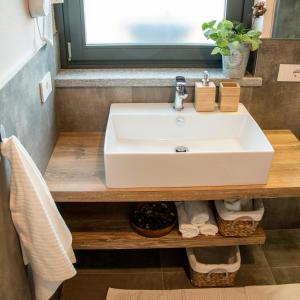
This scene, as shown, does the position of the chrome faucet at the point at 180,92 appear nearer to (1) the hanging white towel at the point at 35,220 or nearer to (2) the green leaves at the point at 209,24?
(2) the green leaves at the point at 209,24

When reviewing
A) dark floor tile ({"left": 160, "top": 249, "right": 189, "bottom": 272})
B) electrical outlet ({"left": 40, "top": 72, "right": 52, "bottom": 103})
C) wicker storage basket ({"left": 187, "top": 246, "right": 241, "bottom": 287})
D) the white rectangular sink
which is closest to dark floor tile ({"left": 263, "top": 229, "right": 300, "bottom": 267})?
wicker storage basket ({"left": 187, "top": 246, "right": 241, "bottom": 287})

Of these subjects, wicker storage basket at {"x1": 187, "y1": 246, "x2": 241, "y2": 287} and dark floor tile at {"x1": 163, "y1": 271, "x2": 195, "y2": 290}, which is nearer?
wicker storage basket at {"x1": 187, "y1": 246, "x2": 241, "y2": 287}

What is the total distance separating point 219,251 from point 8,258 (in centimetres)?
121

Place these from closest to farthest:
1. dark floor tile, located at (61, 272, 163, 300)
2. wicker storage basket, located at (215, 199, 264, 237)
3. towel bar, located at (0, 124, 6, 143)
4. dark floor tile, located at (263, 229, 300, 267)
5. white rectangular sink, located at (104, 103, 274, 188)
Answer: towel bar, located at (0, 124, 6, 143)
white rectangular sink, located at (104, 103, 274, 188)
wicker storage basket, located at (215, 199, 264, 237)
dark floor tile, located at (61, 272, 163, 300)
dark floor tile, located at (263, 229, 300, 267)

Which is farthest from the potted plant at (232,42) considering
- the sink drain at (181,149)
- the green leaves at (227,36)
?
the sink drain at (181,149)

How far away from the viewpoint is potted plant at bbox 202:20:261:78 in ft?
5.98

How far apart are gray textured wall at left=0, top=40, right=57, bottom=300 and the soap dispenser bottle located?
716 millimetres

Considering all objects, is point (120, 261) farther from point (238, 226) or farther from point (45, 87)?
point (45, 87)

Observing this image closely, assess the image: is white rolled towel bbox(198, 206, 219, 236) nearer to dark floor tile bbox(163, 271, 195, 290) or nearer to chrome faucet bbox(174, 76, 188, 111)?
dark floor tile bbox(163, 271, 195, 290)

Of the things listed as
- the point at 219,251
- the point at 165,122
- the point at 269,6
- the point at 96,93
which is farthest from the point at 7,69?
the point at 219,251

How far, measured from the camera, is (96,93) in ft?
6.39

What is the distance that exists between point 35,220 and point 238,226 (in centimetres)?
97

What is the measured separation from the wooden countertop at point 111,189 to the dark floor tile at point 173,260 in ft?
Answer: 2.37

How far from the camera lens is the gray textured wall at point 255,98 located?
1.92 m
